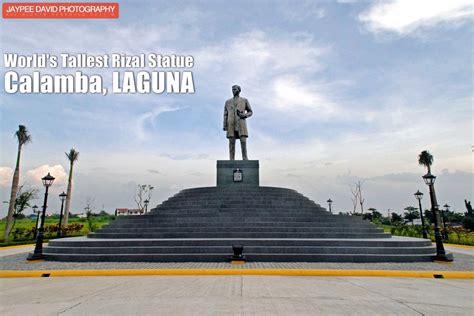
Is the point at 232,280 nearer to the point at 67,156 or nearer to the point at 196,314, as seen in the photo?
the point at 196,314

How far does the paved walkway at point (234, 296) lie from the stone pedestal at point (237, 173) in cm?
997

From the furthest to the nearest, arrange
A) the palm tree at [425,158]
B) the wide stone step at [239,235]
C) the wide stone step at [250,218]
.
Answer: the palm tree at [425,158], the wide stone step at [250,218], the wide stone step at [239,235]

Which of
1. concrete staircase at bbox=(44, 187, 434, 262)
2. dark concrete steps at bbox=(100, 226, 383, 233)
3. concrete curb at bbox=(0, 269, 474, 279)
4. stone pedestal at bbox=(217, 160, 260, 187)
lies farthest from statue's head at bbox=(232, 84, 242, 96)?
concrete curb at bbox=(0, 269, 474, 279)

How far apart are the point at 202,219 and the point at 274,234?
3309mm

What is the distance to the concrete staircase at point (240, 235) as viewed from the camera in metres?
10.0

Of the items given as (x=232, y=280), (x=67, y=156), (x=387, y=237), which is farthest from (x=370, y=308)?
(x=67, y=156)

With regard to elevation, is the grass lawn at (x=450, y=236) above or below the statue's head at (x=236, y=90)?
below

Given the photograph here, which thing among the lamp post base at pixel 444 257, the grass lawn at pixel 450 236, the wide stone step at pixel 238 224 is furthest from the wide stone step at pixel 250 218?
the grass lawn at pixel 450 236

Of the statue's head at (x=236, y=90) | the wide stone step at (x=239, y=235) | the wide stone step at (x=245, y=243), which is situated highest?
the statue's head at (x=236, y=90)

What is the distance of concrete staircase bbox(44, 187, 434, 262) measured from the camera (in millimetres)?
10039

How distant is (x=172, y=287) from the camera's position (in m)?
6.39

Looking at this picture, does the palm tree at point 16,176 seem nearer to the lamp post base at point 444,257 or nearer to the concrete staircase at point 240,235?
the concrete staircase at point 240,235

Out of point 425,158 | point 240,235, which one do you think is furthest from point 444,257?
point 425,158

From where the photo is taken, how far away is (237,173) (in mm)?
17438
